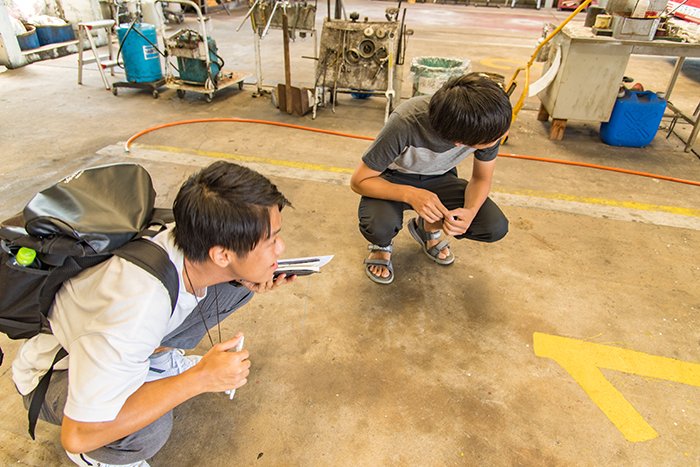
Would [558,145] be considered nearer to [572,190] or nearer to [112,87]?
[572,190]

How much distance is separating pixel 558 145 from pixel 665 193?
2.95 feet

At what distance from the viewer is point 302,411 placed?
1519 millimetres

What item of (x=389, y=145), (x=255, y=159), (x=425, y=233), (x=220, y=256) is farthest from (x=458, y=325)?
(x=255, y=159)

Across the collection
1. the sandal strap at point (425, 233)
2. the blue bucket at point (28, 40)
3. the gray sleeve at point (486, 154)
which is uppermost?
the gray sleeve at point (486, 154)

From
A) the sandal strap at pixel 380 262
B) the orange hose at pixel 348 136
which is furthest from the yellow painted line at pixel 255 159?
the sandal strap at pixel 380 262

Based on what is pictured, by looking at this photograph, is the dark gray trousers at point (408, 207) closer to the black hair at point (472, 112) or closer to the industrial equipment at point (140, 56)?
the black hair at point (472, 112)

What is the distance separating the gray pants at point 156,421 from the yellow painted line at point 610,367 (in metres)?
1.27

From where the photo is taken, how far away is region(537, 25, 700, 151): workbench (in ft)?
10.0

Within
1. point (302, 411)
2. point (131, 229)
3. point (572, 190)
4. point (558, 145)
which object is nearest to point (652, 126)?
point (558, 145)

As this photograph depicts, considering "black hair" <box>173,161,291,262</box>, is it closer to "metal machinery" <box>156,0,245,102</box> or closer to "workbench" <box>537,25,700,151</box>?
"workbench" <box>537,25,700,151</box>

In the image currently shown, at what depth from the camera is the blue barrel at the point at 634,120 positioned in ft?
10.9

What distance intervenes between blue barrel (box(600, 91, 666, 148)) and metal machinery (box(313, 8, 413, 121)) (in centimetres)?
178

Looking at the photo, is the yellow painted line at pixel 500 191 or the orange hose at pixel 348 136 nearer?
the yellow painted line at pixel 500 191

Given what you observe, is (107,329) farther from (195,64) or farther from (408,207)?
(195,64)
